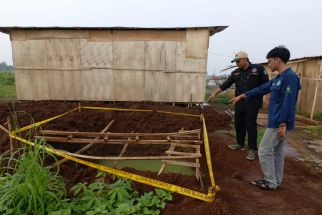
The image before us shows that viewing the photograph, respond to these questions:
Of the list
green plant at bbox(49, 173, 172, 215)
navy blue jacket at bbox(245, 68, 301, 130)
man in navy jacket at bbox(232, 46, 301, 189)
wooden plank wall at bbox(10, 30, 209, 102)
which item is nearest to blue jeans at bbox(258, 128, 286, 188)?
man in navy jacket at bbox(232, 46, 301, 189)

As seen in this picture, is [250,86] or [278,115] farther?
[250,86]

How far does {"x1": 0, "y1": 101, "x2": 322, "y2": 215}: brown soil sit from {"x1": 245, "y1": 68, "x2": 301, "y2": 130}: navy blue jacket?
99cm

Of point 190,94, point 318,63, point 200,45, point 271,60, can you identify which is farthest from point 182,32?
point 271,60

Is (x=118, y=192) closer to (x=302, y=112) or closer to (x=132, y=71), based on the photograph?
(x=132, y=71)

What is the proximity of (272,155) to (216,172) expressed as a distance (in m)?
1.27

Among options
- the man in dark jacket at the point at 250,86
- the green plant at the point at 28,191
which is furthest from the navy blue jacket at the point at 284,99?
the green plant at the point at 28,191

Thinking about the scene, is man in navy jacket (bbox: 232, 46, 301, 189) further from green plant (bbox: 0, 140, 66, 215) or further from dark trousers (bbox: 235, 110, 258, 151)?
green plant (bbox: 0, 140, 66, 215)

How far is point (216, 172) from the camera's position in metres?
4.61

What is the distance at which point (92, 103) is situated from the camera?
31.8ft

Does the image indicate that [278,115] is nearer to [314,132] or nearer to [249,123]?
[249,123]

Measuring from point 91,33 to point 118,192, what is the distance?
793 centimetres

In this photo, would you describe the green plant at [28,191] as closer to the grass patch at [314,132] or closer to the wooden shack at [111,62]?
the grass patch at [314,132]

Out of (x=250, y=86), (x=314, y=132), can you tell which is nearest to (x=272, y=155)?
(x=250, y=86)

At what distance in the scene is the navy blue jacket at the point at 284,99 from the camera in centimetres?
322
